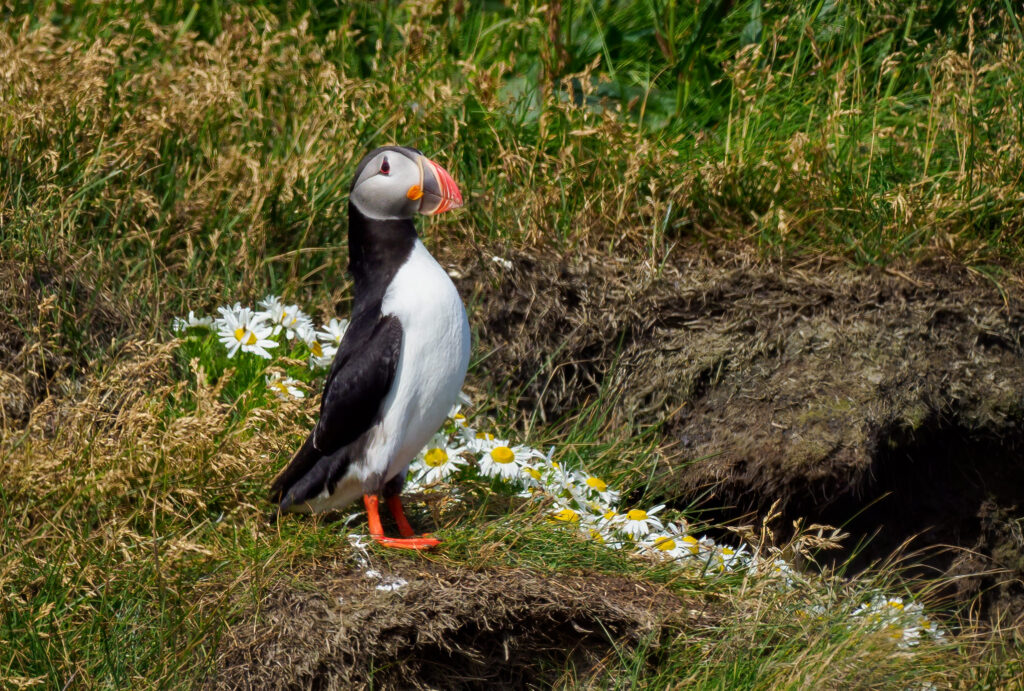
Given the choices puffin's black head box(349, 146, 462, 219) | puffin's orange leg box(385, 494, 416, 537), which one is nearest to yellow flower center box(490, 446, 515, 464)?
puffin's orange leg box(385, 494, 416, 537)

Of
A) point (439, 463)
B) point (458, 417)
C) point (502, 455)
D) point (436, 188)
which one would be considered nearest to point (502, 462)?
point (502, 455)

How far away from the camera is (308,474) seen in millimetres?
3148

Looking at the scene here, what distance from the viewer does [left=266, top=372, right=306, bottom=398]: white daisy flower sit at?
136 inches

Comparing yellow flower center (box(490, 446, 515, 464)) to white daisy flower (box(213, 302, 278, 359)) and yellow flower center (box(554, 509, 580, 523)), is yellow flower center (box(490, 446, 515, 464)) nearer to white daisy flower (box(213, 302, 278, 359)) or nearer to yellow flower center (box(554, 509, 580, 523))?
yellow flower center (box(554, 509, 580, 523))

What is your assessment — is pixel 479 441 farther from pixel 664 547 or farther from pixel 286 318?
pixel 286 318

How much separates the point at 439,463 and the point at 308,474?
48 cm

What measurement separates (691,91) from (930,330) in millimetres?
1697

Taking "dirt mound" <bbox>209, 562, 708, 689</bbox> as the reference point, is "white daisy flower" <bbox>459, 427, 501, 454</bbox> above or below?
above

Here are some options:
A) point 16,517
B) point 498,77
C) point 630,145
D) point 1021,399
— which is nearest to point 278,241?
point 498,77

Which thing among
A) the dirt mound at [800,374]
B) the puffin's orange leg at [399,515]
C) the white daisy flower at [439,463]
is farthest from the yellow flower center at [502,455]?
the dirt mound at [800,374]

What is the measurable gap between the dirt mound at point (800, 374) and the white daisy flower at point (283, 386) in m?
0.81

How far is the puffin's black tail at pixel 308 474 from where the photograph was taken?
3.10m

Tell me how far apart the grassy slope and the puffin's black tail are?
0.09 meters

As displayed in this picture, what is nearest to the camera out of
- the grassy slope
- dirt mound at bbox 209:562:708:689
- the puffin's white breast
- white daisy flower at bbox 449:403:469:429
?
dirt mound at bbox 209:562:708:689
